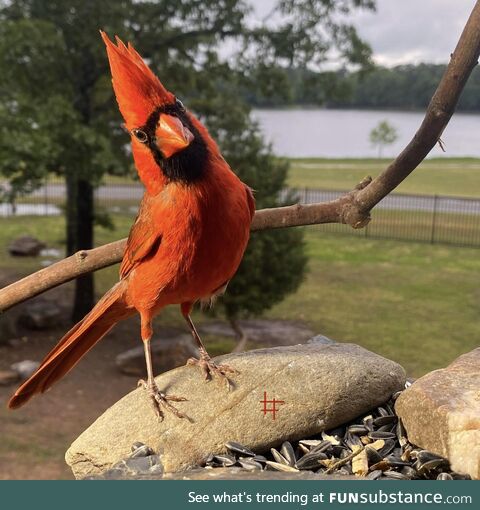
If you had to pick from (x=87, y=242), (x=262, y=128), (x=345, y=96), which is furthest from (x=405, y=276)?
(x=87, y=242)

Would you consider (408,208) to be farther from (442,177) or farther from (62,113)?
(62,113)

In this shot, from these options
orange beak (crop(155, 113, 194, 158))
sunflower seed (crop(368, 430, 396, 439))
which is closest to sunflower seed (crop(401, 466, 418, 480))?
sunflower seed (crop(368, 430, 396, 439))

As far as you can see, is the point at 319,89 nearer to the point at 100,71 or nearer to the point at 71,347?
the point at 100,71

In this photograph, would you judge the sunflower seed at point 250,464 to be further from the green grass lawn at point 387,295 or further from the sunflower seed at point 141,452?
the green grass lawn at point 387,295

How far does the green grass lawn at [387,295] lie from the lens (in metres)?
8.41

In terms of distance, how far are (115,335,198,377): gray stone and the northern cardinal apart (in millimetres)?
5123

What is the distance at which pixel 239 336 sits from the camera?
28.6ft

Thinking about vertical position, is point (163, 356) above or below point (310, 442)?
below

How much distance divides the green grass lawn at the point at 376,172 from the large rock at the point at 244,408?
8.20 meters

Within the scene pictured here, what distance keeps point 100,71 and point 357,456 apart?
6601mm

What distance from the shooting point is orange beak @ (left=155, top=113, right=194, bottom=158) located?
1682 mm

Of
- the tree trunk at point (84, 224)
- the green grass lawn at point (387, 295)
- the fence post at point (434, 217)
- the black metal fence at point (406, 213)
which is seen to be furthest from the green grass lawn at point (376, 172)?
the tree trunk at point (84, 224)

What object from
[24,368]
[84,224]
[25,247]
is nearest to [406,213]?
[25,247]

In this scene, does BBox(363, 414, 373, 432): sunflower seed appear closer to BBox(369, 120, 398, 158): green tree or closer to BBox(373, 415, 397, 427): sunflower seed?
BBox(373, 415, 397, 427): sunflower seed
